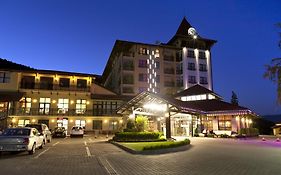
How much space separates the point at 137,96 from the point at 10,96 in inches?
853

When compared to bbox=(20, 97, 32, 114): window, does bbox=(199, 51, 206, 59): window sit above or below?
above

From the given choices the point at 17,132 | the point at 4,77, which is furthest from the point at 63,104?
the point at 17,132

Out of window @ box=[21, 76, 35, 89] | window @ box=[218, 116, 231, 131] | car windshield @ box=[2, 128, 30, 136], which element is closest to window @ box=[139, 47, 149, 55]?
window @ box=[21, 76, 35, 89]

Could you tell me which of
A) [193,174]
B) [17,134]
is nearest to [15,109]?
[17,134]

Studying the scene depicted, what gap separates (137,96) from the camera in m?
26.7

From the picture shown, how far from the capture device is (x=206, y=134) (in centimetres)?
3256

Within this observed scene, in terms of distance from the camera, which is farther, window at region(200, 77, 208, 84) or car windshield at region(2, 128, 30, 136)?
window at region(200, 77, 208, 84)

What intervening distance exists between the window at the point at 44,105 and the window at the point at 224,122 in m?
27.3

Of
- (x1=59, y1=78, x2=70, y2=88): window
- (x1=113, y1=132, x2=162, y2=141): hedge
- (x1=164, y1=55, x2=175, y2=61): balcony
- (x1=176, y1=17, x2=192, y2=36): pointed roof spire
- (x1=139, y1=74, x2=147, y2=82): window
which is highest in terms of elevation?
(x1=176, y1=17, x2=192, y2=36): pointed roof spire

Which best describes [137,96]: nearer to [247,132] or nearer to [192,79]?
[247,132]

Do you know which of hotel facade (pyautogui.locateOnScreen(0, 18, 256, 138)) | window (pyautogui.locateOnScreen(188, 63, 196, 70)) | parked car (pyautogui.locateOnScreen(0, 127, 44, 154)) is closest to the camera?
parked car (pyautogui.locateOnScreen(0, 127, 44, 154))

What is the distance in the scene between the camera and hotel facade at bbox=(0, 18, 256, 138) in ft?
103

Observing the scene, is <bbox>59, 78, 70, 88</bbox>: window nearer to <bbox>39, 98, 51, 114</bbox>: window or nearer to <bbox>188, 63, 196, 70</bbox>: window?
<bbox>39, 98, 51, 114</bbox>: window

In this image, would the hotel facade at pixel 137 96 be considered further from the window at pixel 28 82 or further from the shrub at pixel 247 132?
the shrub at pixel 247 132
